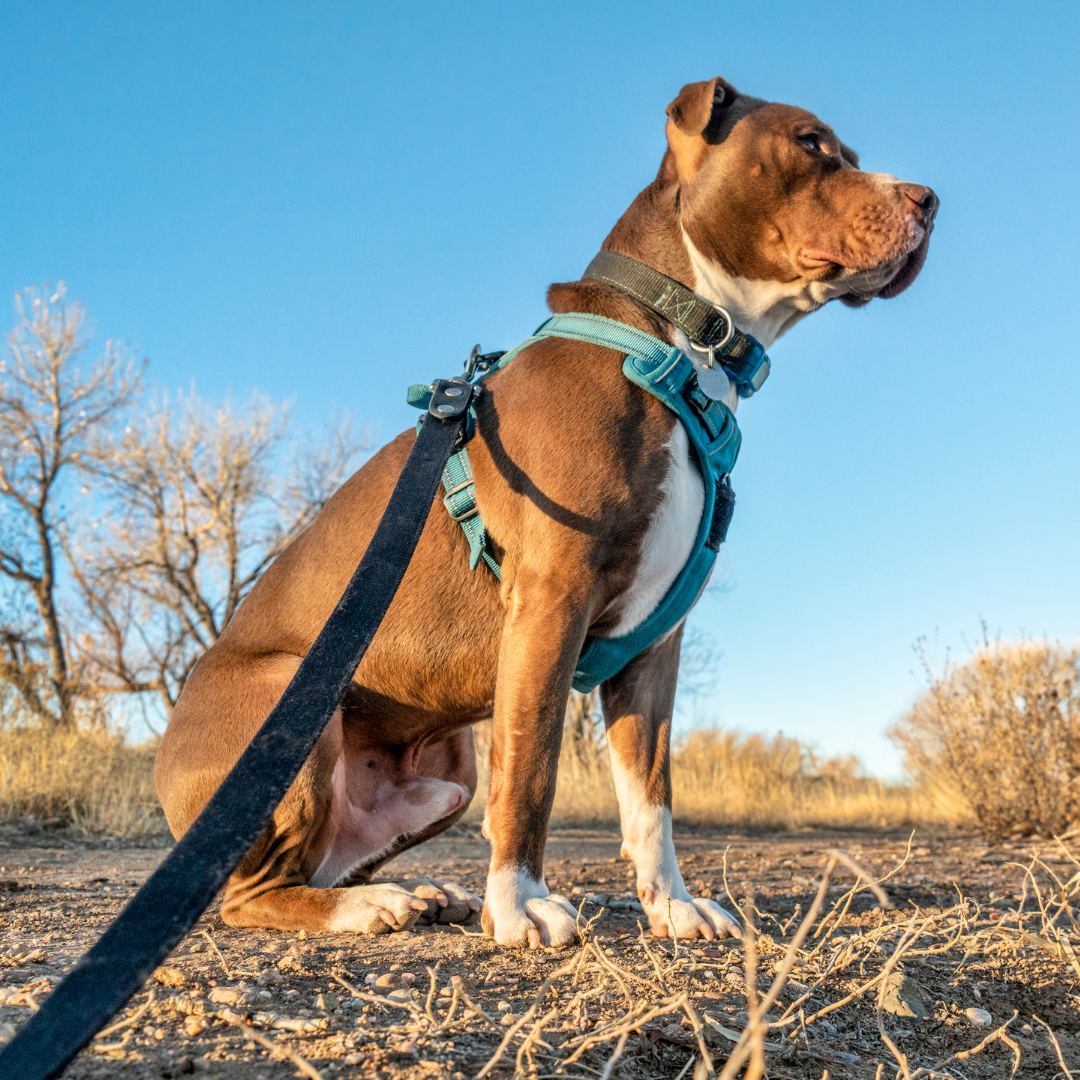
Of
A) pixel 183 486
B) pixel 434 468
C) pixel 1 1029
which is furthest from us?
pixel 183 486

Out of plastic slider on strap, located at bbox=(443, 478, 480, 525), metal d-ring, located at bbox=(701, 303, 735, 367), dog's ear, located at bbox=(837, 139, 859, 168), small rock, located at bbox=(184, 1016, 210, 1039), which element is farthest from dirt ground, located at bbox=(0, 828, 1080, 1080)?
dog's ear, located at bbox=(837, 139, 859, 168)

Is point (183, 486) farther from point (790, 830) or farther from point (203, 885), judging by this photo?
point (203, 885)

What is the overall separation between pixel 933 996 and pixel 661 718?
100 cm

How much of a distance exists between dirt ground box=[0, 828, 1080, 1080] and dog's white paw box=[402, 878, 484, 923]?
0.40 ft

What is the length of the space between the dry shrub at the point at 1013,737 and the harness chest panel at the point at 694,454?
674cm

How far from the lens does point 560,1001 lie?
1.65 m

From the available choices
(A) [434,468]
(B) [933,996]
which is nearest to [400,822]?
(A) [434,468]

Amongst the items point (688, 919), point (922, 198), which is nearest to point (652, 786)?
point (688, 919)

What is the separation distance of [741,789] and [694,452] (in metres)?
10.9

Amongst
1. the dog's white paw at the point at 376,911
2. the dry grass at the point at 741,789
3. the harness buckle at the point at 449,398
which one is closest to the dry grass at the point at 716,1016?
the dog's white paw at the point at 376,911

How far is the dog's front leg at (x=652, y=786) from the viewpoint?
238 cm

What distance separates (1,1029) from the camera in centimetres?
140

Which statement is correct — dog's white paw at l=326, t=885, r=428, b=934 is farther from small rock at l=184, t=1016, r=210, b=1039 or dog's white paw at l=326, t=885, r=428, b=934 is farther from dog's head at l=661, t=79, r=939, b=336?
dog's head at l=661, t=79, r=939, b=336

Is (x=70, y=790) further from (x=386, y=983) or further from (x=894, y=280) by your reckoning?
(x=894, y=280)
